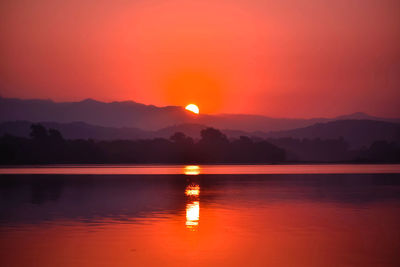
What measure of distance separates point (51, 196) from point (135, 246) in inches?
1102

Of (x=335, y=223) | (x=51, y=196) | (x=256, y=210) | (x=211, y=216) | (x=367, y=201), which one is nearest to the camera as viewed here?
(x=335, y=223)

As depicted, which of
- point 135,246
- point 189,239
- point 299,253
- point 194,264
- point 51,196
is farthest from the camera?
point 51,196

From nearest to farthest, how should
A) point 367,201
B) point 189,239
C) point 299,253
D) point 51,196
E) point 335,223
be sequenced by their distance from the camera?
point 299,253
point 189,239
point 335,223
point 367,201
point 51,196

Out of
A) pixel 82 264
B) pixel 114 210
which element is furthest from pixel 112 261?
pixel 114 210

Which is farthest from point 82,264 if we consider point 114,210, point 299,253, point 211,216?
point 114,210

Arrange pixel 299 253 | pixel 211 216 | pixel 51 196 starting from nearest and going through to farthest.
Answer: pixel 299 253, pixel 211 216, pixel 51 196

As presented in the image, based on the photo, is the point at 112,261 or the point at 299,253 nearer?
the point at 112,261

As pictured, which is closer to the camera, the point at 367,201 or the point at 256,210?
the point at 256,210

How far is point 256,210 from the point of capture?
3559 centimetres

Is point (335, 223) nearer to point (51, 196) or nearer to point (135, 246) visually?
point (135, 246)

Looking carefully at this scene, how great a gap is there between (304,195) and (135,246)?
2850cm

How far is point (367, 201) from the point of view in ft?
137

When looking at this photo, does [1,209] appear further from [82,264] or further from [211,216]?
[82,264]

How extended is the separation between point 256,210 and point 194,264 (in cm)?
1716
